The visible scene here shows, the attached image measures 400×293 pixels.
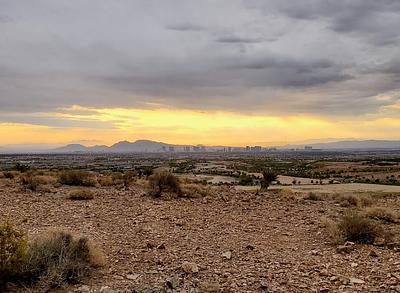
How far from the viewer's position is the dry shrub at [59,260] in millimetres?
7970

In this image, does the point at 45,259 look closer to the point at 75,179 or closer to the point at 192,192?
the point at 192,192

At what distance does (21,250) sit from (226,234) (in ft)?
20.2

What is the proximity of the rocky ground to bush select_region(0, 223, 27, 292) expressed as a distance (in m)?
0.32

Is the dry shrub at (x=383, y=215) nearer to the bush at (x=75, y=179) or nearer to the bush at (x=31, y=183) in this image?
the bush at (x=31, y=183)

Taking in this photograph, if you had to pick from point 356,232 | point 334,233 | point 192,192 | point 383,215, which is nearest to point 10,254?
point 334,233

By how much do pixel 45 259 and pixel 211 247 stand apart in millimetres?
4110

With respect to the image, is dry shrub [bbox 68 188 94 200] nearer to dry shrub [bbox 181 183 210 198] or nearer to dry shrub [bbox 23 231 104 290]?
dry shrub [bbox 181 183 210 198]

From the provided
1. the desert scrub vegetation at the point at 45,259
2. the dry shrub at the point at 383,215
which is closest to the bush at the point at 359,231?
the dry shrub at the point at 383,215

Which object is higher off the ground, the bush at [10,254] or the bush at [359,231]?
the bush at [10,254]

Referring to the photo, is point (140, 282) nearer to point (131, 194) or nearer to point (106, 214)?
point (106, 214)

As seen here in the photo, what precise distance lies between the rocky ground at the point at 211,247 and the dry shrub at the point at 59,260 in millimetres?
280

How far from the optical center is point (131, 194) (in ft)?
70.5

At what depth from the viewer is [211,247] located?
10961 millimetres

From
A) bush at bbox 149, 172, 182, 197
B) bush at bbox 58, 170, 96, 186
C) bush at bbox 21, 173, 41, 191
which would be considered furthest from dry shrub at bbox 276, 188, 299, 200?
bush at bbox 21, 173, 41, 191
